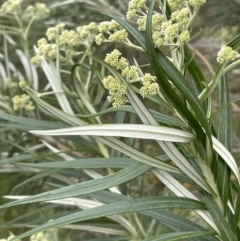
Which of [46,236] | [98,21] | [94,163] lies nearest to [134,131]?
[94,163]

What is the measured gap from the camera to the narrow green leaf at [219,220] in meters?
0.54

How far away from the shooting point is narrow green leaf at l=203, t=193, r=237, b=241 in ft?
1.77

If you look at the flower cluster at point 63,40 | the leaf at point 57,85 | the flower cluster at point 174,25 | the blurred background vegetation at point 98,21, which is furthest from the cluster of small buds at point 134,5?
the blurred background vegetation at point 98,21

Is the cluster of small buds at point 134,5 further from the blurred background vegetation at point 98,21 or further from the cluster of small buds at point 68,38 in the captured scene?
the blurred background vegetation at point 98,21

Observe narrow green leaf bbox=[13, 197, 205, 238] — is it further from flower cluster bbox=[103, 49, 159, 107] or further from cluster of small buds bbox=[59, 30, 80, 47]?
cluster of small buds bbox=[59, 30, 80, 47]

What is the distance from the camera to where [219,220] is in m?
0.55

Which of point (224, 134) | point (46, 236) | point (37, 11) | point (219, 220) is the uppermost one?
point (37, 11)

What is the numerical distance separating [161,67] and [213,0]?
99 centimetres

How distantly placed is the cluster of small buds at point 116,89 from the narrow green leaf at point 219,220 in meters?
0.21

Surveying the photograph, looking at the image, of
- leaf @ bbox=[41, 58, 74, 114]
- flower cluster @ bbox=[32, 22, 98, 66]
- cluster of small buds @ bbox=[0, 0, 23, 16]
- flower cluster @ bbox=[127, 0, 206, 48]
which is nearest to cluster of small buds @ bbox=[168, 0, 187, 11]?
flower cluster @ bbox=[127, 0, 206, 48]

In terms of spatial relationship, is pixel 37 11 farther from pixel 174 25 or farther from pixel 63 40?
pixel 174 25

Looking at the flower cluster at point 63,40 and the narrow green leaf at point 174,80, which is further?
the flower cluster at point 63,40

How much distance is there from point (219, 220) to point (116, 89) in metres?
0.23

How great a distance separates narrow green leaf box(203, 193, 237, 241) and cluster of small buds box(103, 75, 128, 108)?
0.68ft
